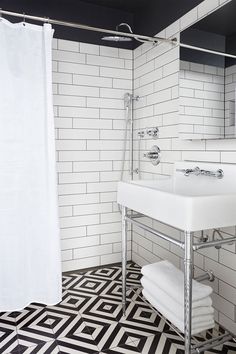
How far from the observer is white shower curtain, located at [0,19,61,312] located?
6.22ft

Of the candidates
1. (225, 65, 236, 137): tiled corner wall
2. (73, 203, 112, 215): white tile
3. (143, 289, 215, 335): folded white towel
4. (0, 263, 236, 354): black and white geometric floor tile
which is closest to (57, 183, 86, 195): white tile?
(73, 203, 112, 215): white tile

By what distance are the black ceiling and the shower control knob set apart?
98cm

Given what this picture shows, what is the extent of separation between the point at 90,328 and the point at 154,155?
140 centimetres

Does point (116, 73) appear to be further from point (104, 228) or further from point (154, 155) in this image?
point (104, 228)

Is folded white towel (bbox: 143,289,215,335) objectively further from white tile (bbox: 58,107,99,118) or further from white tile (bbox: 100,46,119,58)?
white tile (bbox: 100,46,119,58)

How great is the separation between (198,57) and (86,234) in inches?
69.8

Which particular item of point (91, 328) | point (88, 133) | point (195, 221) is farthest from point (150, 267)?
point (88, 133)

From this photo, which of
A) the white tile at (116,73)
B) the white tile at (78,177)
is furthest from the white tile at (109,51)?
the white tile at (78,177)

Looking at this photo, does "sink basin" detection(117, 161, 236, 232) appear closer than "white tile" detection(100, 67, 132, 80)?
Yes

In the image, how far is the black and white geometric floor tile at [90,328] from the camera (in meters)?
1.69

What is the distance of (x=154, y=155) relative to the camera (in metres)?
2.48

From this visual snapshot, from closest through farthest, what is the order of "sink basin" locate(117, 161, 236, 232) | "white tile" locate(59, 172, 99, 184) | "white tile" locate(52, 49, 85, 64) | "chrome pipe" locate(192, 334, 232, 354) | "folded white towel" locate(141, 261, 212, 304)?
"sink basin" locate(117, 161, 236, 232), "chrome pipe" locate(192, 334, 232, 354), "folded white towel" locate(141, 261, 212, 304), "white tile" locate(52, 49, 85, 64), "white tile" locate(59, 172, 99, 184)

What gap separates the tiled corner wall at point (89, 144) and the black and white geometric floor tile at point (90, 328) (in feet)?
1.57

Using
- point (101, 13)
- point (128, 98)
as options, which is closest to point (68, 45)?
point (101, 13)
